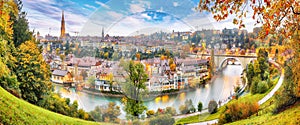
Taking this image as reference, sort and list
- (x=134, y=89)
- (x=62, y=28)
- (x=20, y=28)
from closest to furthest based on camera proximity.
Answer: (x=134, y=89)
(x=20, y=28)
(x=62, y=28)

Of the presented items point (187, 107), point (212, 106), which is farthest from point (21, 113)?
point (212, 106)

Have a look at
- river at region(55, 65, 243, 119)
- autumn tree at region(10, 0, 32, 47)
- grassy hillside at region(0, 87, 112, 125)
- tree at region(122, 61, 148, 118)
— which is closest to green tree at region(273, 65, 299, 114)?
river at region(55, 65, 243, 119)

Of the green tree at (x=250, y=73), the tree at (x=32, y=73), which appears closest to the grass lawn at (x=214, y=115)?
the green tree at (x=250, y=73)

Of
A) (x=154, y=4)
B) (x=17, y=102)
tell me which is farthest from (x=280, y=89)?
(x=17, y=102)

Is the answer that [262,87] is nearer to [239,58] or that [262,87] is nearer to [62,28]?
[239,58]

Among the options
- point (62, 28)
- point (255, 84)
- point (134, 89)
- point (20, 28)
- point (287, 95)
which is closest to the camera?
point (134, 89)

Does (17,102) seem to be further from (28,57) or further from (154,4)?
(154,4)

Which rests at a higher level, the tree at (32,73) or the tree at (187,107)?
the tree at (32,73)

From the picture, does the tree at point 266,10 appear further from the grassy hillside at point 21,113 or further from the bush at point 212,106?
the grassy hillside at point 21,113
